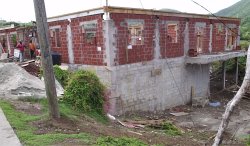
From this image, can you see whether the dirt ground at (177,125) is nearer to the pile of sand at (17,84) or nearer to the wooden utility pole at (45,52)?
the wooden utility pole at (45,52)

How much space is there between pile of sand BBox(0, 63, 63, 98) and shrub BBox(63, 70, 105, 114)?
126 cm

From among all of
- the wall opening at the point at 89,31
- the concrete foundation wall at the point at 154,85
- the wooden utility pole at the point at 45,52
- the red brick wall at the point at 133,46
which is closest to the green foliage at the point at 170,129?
the concrete foundation wall at the point at 154,85

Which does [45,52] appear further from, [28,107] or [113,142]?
[28,107]

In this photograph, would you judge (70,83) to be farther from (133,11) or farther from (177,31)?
(177,31)

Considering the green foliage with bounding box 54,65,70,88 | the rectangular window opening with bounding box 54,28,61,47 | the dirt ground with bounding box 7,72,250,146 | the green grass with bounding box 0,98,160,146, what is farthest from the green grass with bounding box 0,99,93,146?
the rectangular window opening with bounding box 54,28,61,47

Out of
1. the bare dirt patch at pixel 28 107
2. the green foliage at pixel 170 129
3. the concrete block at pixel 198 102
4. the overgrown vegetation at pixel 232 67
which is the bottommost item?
the concrete block at pixel 198 102

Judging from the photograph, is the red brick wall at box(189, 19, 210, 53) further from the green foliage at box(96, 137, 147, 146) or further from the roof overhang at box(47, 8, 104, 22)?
the green foliage at box(96, 137, 147, 146)

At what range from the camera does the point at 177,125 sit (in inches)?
599

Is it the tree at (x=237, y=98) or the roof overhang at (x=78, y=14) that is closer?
the tree at (x=237, y=98)

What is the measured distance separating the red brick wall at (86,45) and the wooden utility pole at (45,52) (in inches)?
275

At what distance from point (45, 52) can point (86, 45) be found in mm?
8555

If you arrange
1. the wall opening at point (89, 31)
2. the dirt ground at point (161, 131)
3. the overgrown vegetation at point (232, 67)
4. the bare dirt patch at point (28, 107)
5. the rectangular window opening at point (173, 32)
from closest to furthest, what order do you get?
the dirt ground at point (161, 131) → the bare dirt patch at point (28, 107) → the wall opening at point (89, 31) → the rectangular window opening at point (173, 32) → the overgrown vegetation at point (232, 67)

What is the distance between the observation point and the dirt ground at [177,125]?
8652 millimetres

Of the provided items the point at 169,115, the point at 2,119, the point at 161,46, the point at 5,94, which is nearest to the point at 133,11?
the point at 161,46
